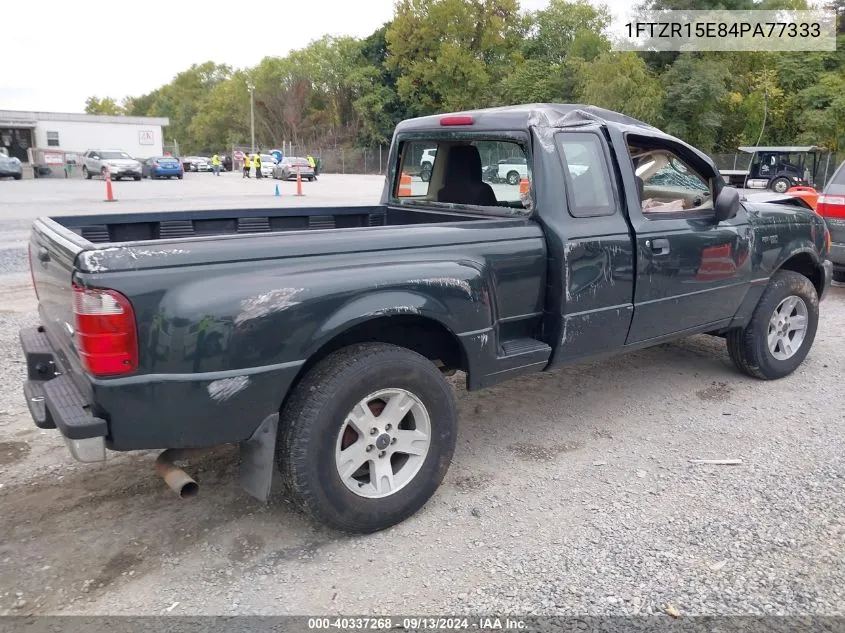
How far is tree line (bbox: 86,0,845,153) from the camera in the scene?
35.7m

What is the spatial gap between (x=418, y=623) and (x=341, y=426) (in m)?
0.87

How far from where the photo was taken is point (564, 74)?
48.1m

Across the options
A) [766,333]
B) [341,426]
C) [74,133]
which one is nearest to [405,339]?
[341,426]

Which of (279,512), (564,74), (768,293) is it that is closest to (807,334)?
(768,293)

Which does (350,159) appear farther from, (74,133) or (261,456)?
(261,456)

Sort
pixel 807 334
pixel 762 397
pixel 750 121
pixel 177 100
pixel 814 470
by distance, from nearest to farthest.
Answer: pixel 814 470
pixel 762 397
pixel 807 334
pixel 750 121
pixel 177 100

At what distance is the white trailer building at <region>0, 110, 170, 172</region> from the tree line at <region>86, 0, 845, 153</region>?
17993 mm

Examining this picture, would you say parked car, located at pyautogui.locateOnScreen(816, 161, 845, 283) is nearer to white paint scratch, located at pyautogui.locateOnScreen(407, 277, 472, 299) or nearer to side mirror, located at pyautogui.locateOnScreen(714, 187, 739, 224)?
side mirror, located at pyautogui.locateOnScreen(714, 187, 739, 224)

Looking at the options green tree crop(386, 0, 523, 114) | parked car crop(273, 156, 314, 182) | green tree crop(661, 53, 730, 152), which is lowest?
parked car crop(273, 156, 314, 182)

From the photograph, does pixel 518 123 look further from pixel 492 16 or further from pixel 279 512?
pixel 492 16

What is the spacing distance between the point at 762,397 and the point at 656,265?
1629 millimetres

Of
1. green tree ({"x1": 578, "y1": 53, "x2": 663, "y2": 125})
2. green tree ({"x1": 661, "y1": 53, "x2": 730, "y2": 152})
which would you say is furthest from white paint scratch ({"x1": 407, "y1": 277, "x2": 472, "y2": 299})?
green tree ({"x1": 661, "y1": 53, "x2": 730, "y2": 152})

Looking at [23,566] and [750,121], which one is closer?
[23,566]

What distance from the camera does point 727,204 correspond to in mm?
4480
